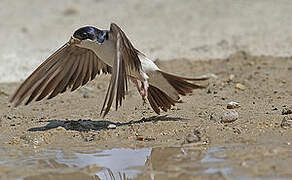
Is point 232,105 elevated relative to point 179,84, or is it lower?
lower

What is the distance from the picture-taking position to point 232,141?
4590mm

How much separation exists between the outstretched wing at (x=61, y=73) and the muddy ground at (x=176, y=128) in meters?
0.29

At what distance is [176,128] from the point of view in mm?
5047

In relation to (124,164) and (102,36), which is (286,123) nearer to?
(124,164)

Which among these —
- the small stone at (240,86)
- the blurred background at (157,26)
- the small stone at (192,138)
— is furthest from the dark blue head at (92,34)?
the blurred background at (157,26)

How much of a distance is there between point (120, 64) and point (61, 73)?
95cm

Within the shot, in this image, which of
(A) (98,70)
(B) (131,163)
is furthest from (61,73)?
(B) (131,163)

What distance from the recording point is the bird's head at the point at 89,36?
512 cm

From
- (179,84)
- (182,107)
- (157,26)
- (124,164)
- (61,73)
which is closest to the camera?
(124,164)

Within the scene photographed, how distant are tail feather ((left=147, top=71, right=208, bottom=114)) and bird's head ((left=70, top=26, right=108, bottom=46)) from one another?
499 mm

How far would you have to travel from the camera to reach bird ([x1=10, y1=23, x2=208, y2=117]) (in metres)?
4.98

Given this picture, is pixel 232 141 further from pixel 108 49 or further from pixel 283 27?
pixel 283 27

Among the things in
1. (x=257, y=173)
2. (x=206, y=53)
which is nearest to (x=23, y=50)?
(x=206, y=53)

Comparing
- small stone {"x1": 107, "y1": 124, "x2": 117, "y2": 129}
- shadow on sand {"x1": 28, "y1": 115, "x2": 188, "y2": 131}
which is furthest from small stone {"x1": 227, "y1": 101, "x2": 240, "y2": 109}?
small stone {"x1": 107, "y1": 124, "x2": 117, "y2": 129}
